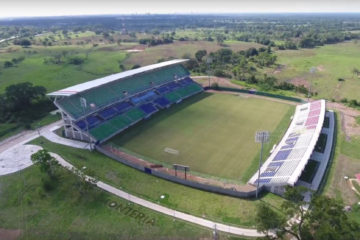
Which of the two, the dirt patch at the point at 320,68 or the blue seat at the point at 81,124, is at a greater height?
the blue seat at the point at 81,124

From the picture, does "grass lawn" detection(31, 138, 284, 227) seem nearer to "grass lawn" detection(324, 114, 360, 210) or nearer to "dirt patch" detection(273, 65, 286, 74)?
"grass lawn" detection(324, 114, 360, 210)

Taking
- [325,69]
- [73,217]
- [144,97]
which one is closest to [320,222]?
[73,217]

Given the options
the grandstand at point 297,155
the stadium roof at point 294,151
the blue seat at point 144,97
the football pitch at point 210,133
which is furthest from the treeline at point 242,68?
the grandstand at point 297,155

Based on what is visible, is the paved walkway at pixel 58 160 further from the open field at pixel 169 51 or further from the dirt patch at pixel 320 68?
the dirt patch at pixel 320 68

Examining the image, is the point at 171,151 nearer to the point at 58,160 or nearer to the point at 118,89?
the point at 58,160

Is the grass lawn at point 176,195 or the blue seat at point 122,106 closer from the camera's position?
the grass lawn at point 176,195

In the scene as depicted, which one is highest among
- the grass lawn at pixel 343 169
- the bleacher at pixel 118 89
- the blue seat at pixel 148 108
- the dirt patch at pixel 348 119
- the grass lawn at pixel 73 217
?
the bleacher at pixel 118 89

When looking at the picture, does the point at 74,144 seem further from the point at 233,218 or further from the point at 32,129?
the point at 233,218
